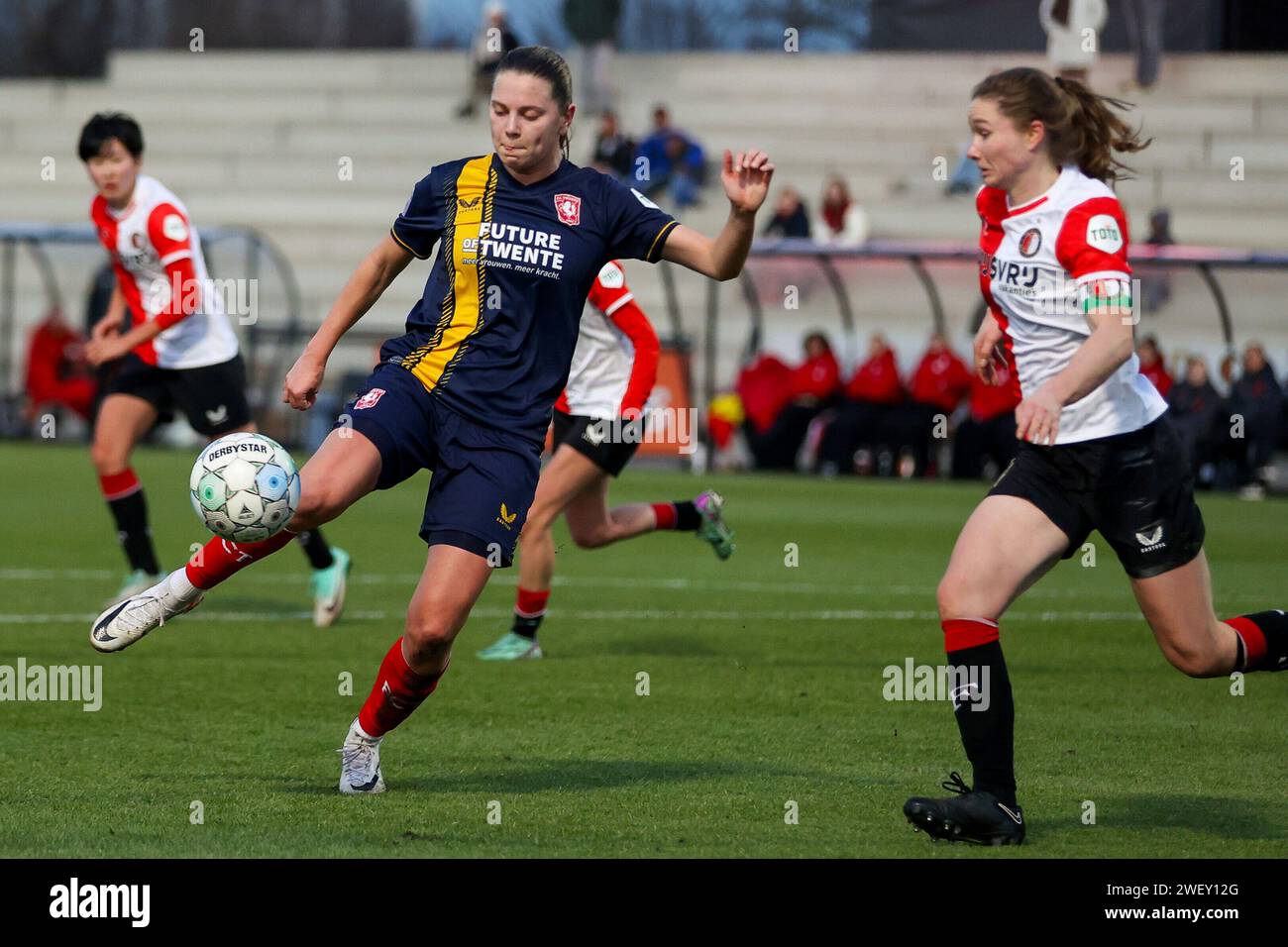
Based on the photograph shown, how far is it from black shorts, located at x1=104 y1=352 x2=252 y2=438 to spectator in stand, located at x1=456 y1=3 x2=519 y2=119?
57.6 ft

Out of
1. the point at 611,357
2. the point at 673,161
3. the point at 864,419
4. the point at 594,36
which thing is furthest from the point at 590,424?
the point at 594,36

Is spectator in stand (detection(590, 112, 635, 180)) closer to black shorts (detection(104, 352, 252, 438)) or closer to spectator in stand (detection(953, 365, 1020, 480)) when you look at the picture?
spectator in stand (detection(953, 365, 1020, 480))

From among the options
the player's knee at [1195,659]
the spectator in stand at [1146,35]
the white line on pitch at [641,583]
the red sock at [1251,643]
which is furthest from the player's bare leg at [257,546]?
the spectator in stand at [1146,35]

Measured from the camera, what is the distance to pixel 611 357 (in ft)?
31.0

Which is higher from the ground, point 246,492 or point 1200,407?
point 246,492

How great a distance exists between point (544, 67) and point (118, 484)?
17.2ft

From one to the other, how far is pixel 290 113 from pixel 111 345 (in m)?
24.2

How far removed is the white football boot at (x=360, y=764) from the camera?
6035 millimetres

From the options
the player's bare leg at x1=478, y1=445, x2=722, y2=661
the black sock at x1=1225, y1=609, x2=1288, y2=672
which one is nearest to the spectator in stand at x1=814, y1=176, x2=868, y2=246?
the player's bare leg at x1=478, y1=445, x2=722, y2=661

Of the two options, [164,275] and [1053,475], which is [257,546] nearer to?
[1053,475]

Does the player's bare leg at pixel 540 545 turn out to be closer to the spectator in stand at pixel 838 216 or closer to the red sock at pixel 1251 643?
the red sock at pixel 1251 643

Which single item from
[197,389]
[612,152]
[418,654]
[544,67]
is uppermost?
[612,152]

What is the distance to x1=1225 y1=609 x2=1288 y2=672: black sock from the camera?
5855 millimetres
